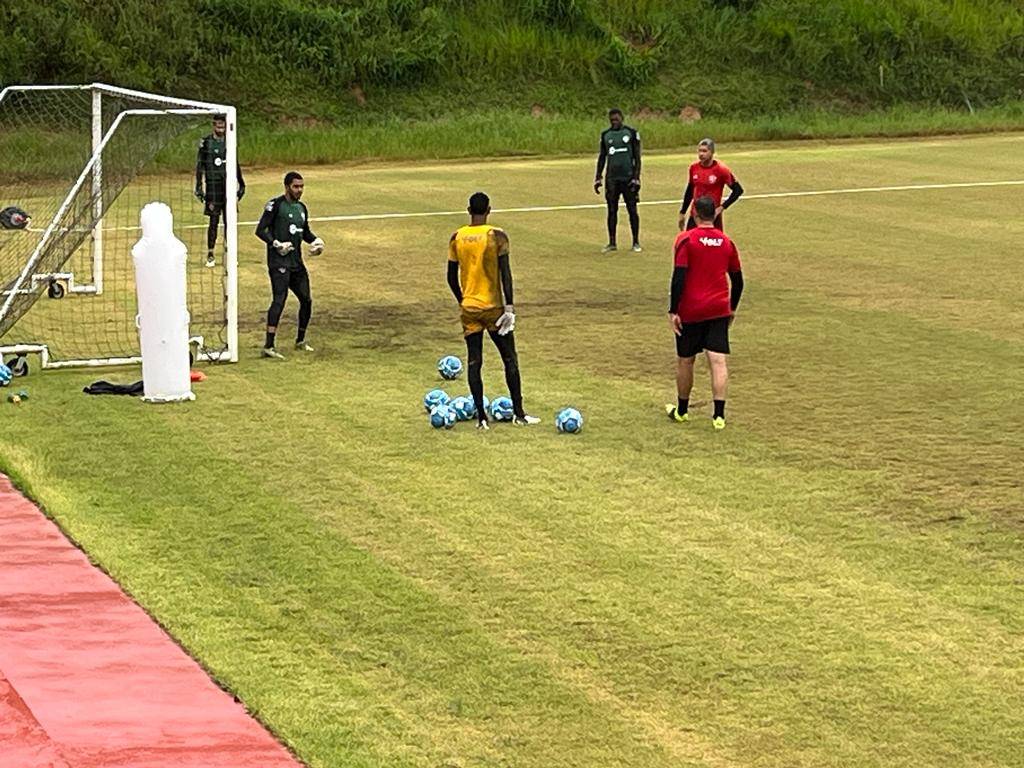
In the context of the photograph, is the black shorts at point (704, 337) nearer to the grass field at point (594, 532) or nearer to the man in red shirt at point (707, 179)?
the grass field at point (594, 532)

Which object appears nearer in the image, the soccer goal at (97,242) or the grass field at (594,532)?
the grass field at (594,532)

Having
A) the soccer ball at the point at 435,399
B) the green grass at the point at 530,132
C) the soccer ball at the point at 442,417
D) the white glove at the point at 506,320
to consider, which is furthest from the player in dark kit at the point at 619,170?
the green grass at the point at 530,132

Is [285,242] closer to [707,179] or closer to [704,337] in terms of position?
[704,337]

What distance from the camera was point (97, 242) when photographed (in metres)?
26.1

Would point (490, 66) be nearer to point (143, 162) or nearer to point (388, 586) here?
point (143, 162)

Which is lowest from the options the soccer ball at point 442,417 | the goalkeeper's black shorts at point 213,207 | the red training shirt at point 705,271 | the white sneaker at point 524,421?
the white sneaker at point 524,421

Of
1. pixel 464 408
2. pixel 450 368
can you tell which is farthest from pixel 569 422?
pixel 450 368

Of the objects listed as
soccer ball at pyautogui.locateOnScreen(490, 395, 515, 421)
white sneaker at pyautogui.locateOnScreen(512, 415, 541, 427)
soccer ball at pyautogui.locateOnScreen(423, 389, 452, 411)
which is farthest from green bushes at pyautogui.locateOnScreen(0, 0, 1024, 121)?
white sneaker at pyautogui.locateOnScreen(512, 415, 541, 427)

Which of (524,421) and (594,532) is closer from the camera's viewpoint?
(594,532)

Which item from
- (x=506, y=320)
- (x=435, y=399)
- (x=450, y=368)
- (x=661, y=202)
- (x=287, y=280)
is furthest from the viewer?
(x=661, y=202)

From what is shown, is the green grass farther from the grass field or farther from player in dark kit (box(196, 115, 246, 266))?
the grass field

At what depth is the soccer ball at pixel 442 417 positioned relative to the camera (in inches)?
677

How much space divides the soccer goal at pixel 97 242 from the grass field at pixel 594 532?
3.43 feet

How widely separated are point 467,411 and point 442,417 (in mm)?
517
